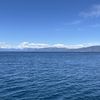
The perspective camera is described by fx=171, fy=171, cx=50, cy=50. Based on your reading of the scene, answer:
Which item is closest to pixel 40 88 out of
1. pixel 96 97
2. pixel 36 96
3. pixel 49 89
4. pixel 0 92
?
pixel 49 89

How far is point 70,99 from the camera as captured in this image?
23.9 meters

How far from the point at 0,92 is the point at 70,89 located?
1133cm

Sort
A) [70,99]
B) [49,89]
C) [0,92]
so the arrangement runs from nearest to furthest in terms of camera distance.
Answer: [70,99]
[0,92]
[49,89]

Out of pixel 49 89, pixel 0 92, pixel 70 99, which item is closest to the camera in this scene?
pixel 70 99

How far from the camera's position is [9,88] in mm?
29172

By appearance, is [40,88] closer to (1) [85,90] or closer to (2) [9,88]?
(2) [9,88]

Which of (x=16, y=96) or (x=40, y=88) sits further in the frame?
(x=40, y=88)

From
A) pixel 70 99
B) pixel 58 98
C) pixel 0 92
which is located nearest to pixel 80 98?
pixel 70 99

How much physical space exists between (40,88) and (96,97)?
9481 millimetres

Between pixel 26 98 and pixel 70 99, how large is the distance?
615cm

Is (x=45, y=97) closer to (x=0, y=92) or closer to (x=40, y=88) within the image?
(x=40, y=88)

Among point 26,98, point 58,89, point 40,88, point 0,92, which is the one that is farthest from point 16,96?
point 58,89

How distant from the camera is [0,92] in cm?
2667

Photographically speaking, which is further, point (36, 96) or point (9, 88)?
point (9, 88)
